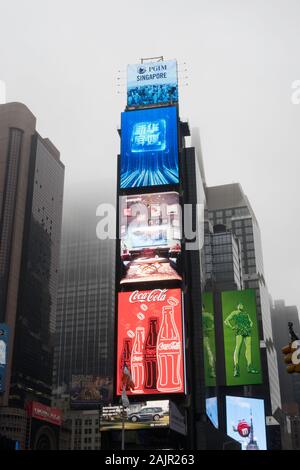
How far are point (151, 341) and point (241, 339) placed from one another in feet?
134

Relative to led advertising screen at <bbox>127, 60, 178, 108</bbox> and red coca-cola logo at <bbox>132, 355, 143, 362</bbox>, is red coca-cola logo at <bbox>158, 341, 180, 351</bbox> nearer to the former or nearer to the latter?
red coca-cola logo at <bbox>132, 355, 143, 362</bbox>

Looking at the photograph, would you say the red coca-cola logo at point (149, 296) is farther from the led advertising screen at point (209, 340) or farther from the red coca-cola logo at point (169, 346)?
the led advertising screen at point (209, 340)

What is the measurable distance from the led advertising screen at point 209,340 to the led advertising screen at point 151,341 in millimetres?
23012

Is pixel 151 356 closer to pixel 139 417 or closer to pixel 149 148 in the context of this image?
pixel 139 417

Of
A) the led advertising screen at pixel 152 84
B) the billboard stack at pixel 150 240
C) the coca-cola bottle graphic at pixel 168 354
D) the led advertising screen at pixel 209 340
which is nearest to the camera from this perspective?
the coca-cola bottle graphic at pixel 168 354

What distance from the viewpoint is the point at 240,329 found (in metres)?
107

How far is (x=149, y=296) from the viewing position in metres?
71.7

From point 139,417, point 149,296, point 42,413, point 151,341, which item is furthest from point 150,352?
point 42,413

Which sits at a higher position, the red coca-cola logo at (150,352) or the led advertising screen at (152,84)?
the led advertising screen at (152,84)

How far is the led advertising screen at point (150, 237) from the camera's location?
73.8 meters

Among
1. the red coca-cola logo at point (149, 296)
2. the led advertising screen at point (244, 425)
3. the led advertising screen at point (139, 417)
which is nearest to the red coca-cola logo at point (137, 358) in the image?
the red coca-cola logo at point (149, 296)

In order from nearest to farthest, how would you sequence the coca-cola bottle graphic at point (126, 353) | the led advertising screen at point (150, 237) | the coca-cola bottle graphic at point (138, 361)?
the coca-cola bottle graphic at point (138, 361)
the coca-cola bottle graphic at point (126, 353)
the led advertising screen at point (150, 237)

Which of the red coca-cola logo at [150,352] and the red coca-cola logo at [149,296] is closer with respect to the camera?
the red coca-cola logo at [150,352]

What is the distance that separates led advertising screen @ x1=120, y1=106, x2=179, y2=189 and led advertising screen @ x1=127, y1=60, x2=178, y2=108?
3.47 metres
